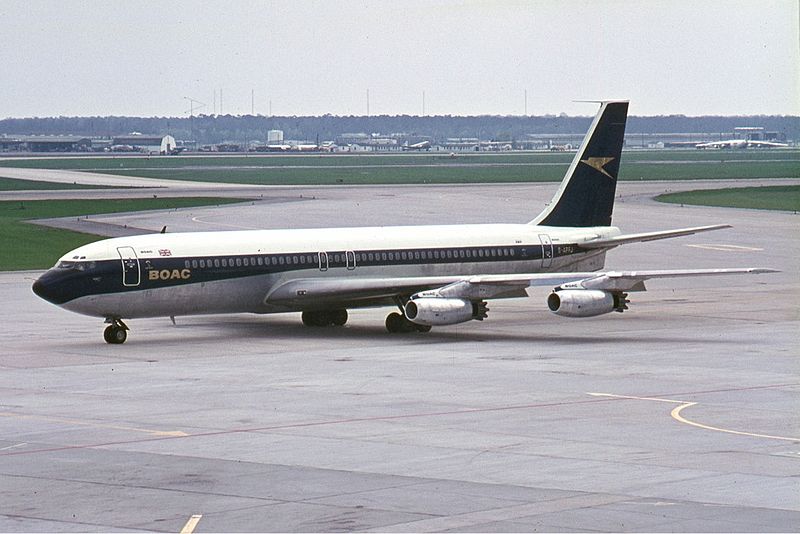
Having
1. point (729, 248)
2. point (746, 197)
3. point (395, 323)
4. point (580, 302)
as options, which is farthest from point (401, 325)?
point (746, 197)

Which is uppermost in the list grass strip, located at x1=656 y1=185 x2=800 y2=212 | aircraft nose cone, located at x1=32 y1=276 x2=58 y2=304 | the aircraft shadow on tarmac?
aircraft nose cone, located at x1=32 y1=276 x2=58 y2=304

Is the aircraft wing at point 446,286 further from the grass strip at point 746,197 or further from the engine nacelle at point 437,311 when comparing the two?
the grass strip at point 746,197

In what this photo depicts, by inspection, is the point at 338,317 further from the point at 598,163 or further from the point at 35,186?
the point at 35,186

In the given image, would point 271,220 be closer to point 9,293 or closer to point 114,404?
point 9,293

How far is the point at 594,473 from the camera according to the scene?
28734 mm

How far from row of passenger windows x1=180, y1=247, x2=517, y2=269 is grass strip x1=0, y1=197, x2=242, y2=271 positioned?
28.6 m

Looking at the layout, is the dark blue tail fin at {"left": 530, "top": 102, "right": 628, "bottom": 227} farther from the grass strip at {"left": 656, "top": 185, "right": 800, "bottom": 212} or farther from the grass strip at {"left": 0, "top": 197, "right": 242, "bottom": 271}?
the grass strip at {"left": 656, "top": 185, "right": 800, "bottom": 212}

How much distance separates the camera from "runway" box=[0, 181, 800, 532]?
25.7 meters

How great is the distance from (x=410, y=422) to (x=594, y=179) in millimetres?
30087

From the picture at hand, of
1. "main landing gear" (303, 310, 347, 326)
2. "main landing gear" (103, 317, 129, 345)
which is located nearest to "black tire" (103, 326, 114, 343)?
"main landing gear" (103, 317, 129, 345)

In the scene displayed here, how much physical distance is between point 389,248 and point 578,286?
7.73 metres

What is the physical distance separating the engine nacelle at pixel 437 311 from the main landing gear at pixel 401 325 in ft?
7.88

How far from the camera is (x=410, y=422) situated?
35156 mm

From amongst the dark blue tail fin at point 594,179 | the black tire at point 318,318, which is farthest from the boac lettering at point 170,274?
the dark blue tail fin at point 594,179
